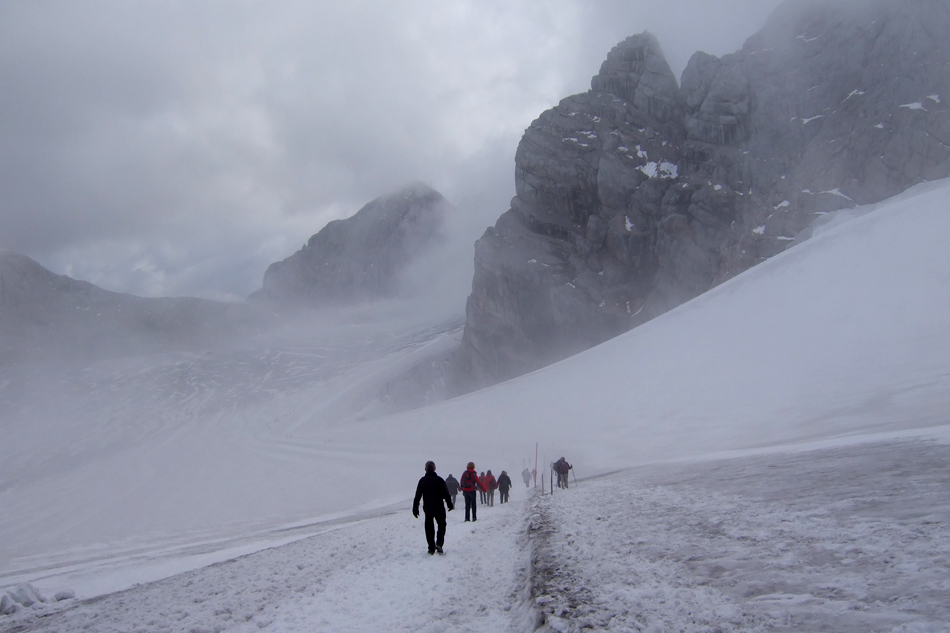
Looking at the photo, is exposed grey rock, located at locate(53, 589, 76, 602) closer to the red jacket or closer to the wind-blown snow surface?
the wind-blown snow surface

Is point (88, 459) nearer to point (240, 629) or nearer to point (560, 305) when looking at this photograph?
point (560, 305)

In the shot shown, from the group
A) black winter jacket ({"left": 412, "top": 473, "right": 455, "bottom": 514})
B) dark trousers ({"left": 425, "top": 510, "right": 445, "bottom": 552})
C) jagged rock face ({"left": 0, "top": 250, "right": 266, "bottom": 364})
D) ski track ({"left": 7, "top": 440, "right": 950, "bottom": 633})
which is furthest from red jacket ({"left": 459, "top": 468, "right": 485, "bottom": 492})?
jagged rock face ({"left": 0, "top": 250, "right": 266, "bottom": 364})

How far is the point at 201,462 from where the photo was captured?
55.6 metres

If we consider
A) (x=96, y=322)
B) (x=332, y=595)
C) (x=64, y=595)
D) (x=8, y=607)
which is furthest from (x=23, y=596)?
(x=96, y=322)

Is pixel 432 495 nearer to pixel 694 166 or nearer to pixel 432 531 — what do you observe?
pixel 432 531

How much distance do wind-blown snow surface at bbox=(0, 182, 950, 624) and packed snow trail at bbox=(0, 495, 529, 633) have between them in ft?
9.32

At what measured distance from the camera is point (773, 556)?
210 inches

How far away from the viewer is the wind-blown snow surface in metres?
19.8

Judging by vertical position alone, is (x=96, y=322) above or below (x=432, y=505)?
above

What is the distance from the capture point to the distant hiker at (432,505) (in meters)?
8.59

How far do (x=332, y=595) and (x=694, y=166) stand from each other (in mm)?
93726

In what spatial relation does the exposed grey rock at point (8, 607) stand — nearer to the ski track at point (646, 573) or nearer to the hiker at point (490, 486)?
the ski track at point (646, 573)

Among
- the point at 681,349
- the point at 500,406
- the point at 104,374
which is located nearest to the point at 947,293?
the point at 681,349

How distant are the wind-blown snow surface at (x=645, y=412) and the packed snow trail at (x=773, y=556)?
7.98 m
